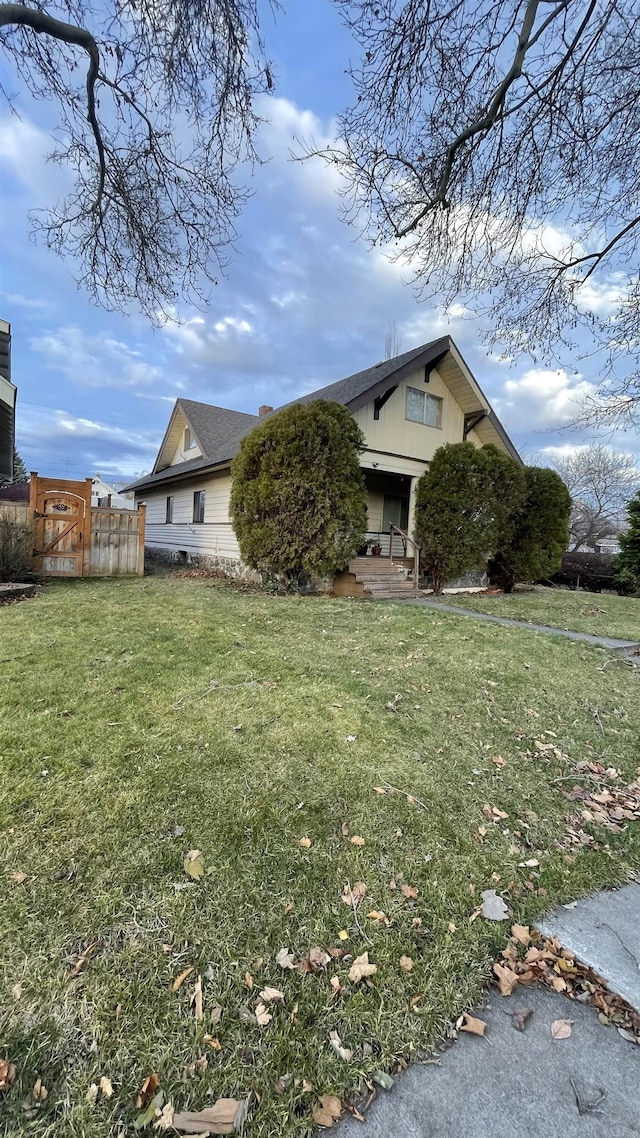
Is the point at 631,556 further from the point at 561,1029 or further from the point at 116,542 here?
the point at 561,1029

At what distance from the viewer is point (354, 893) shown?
1978 millimetres

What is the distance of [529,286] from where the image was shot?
230 inches

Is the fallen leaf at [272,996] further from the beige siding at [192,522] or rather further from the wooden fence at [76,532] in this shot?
the beige siding at [192,522]

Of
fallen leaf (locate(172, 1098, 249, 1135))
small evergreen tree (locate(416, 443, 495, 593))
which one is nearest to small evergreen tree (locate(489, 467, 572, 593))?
small evergreen tree (locate(416, 443, 495, 593))

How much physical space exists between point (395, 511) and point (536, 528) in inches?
187

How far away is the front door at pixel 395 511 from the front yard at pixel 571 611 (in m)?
4.87

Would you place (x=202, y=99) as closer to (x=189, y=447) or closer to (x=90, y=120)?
(x=90, y=120)

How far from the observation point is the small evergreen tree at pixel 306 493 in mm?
8688

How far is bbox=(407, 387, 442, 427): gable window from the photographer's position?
42.8 ft

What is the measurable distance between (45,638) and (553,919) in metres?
4.94

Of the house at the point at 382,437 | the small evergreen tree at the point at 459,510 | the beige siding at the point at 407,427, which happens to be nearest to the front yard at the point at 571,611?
the small evergreen tree at the point at 459,510

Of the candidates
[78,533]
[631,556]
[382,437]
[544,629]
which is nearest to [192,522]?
[78,533]

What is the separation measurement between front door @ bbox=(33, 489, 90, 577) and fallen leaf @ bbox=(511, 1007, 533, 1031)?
10.7 meters

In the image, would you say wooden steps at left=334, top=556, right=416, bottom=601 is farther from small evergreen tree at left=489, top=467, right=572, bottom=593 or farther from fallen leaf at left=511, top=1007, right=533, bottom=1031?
fallen leaf at left=511, top=1007, right=533, bottom=1031
